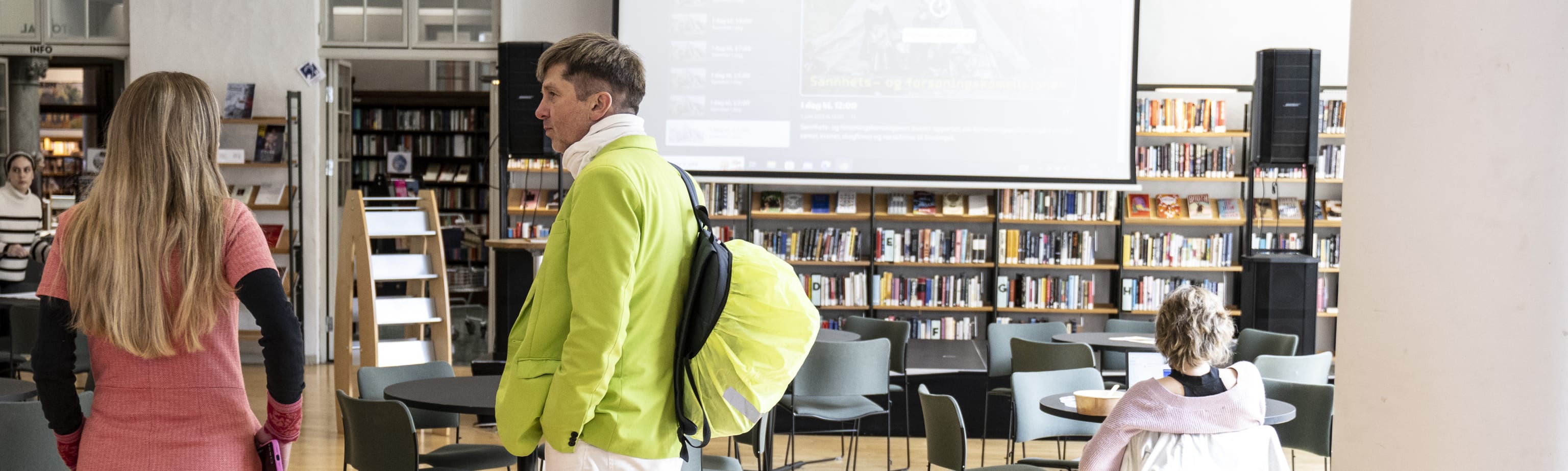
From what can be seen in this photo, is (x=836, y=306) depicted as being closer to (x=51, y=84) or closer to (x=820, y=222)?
(x=820, y=222)

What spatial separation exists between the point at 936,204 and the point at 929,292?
620 millimetres

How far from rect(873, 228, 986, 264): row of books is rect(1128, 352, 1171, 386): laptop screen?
3.69m

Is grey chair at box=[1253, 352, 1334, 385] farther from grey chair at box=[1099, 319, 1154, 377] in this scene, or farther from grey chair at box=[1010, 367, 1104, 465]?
grey chair at box=[1099, 319, 1154, 377]

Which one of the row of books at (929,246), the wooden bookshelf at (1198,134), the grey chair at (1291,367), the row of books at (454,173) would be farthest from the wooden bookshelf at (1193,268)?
the row of books at (454,173)

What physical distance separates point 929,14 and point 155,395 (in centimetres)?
586

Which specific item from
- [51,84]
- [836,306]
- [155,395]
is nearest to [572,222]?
[155,395]

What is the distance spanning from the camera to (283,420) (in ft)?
6.23

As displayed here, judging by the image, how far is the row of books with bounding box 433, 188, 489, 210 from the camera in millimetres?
11812

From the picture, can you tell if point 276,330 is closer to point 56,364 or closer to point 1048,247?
point 56,364

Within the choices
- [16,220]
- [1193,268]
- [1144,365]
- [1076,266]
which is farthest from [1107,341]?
[16,220]

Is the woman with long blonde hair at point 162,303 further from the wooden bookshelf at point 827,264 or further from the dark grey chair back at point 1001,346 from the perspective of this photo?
the wooden bookshelf at point 827,264

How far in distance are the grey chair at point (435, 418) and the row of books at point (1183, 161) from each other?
524 centimetres

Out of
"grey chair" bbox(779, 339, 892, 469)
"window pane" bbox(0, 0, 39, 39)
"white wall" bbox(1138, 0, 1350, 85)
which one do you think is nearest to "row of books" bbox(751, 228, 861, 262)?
"white wall" bbox(1138, 0, 1350, 85)

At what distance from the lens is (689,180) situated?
6.28 ft
